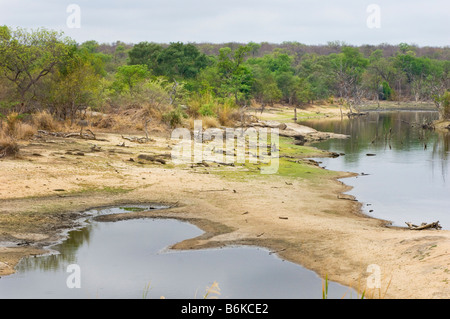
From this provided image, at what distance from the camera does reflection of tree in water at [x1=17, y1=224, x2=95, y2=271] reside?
13398 mm

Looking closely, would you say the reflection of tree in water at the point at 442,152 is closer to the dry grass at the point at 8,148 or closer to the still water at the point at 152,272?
the still water at the point at 152,272

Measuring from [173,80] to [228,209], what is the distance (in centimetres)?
4693

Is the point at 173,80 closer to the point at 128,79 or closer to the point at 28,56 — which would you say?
the point at 128,79

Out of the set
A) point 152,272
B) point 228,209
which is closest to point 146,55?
point 228,209

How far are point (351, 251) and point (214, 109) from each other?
32.3 meters

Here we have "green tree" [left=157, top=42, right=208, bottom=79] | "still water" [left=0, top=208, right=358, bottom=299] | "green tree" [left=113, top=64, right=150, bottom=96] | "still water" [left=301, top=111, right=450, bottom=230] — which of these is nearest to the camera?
"still water" [left=0, top=208, right=358, bottom=299]

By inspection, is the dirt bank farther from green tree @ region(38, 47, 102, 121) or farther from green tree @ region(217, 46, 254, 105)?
green tree @ region(217, 46, 254, 105)

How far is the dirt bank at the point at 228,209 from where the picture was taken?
1349 cm

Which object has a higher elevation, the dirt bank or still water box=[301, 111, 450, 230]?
the dirt bank

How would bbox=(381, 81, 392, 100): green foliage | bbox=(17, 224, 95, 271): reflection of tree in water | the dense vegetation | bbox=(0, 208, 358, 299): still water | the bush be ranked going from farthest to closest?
bbox=(381, 81, 392, 100): green foliage < the bush < the dense vegetation < bbox=(17, 224, 95, 271): reflection of tree in water < bbox=(0, 208, 358, 299): still water

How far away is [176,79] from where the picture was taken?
65875mm

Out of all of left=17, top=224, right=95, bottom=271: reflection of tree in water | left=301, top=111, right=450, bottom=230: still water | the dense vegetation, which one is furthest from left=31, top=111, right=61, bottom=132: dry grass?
left=17, top=224, right=95, bottom=271: reflection of tree in water

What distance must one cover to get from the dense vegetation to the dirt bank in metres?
6.17
